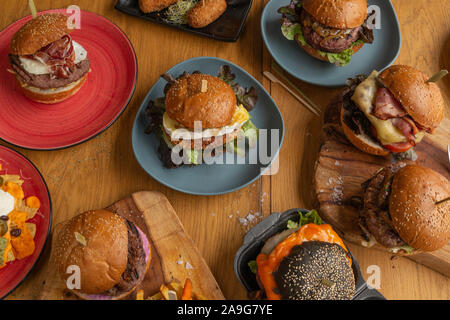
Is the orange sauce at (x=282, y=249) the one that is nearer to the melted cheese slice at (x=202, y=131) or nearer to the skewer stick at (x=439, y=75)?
the melted cheese slice at (x=202, y=131)

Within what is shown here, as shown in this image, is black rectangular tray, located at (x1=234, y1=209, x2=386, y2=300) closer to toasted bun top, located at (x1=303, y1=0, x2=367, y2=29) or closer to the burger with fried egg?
the burger with fried egg

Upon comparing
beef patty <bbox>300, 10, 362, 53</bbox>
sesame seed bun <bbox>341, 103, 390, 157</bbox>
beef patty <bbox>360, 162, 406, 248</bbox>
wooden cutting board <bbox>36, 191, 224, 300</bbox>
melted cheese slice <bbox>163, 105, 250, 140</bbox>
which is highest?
beef patty <bbox>300, 10, 362, 53</bbox>

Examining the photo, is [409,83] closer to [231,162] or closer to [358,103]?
[358,103]

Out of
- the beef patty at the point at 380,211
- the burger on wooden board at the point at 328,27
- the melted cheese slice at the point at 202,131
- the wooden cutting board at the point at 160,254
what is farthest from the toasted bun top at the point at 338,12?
the wooden cutting board at the point at 160,254

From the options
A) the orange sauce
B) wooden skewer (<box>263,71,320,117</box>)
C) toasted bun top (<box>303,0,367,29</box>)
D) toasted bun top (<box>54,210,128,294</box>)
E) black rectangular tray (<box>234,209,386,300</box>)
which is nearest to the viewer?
toasted bun top (<box>54,210,128,294</box>)

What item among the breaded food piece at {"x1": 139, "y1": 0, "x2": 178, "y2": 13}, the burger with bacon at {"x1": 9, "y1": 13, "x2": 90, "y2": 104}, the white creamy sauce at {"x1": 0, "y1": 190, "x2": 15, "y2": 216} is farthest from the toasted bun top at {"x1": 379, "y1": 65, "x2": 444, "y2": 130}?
the white creamy sauce at {"x1": 0, "y1": 190, "x2": 15, "y2": 216}

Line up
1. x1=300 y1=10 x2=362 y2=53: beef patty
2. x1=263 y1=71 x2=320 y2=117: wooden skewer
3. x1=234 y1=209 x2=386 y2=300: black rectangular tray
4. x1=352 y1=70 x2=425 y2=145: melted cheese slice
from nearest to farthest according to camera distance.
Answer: x1=234 y1=209 x2=386 y2=300: black rectangular tray < x1=352 y1=70 x2=425 y2=145: melted cheese slice < x1=300 y1=10 x2=362 y2=53: beef patty < x1=263 y1=71 x2=320 y2=117: wooden skewer

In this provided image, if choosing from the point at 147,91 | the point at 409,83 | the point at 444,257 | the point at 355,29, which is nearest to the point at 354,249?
the point at 444,257
